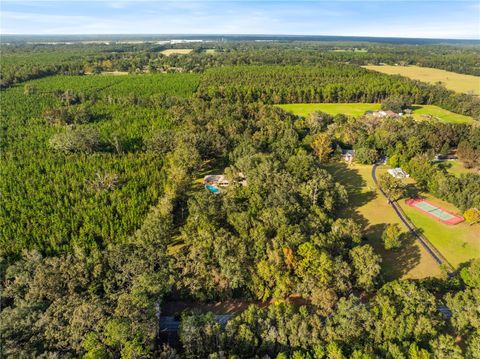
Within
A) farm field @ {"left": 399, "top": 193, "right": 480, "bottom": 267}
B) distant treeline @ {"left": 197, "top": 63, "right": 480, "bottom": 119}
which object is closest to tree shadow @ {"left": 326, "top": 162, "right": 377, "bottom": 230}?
farm field @ {"left": 399, "top": 193, "right": 480, "bottom": 267}

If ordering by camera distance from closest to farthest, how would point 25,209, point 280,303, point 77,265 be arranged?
1. point 280,303
2. point 77,265
3. point 25,209

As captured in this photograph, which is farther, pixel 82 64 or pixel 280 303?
pixel 82 64

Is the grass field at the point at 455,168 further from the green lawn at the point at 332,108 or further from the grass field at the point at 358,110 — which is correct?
the green lawn at the point at 332,108

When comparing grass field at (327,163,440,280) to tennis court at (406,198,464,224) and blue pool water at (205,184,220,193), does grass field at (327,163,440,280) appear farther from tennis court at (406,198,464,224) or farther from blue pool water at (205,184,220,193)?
blue pool water at (205,184,220,193)

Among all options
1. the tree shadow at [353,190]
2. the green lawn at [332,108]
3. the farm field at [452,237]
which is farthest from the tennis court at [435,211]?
the green lawn at [332,108]

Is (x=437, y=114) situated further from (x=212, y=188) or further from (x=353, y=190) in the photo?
(x=212, y=188)

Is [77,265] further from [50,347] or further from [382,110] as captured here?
[382,110]

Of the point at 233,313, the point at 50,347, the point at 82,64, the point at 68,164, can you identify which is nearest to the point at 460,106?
the point at 233,313
